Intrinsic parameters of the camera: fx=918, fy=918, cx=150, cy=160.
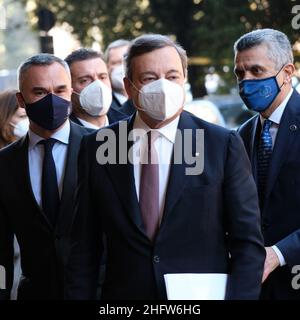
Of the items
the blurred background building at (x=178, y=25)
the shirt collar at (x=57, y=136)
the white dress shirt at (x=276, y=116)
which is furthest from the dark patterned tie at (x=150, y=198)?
the blurred background building at (x=178, y=25)

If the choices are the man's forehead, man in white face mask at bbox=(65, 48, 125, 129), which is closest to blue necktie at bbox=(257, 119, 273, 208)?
man in white face mask at bbox=(65, 48, 125, 129)

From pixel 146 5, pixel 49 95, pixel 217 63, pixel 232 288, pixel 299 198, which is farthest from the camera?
pixel 146 5

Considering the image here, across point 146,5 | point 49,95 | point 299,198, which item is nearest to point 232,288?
point 299,198

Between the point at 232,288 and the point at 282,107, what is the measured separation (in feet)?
4.55

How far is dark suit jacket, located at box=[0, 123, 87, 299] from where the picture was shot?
481cm

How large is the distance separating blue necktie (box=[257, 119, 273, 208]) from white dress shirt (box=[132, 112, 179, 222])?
85 centimetres

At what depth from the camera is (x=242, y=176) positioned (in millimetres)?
3975

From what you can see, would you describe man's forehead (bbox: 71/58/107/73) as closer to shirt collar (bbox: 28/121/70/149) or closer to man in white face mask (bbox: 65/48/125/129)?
man in white face mask (bbox: 65/48/125/129)

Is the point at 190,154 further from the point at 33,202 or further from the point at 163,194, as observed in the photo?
the point at 33,202

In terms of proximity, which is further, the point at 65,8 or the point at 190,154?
the point at 65,8

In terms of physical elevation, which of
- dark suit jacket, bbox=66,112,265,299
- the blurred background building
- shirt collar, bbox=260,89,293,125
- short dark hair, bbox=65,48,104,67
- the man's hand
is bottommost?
the man's hand

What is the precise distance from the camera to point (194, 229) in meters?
3.93

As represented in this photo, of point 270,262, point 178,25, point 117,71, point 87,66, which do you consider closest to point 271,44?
point 270,262

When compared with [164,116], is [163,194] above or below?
below
